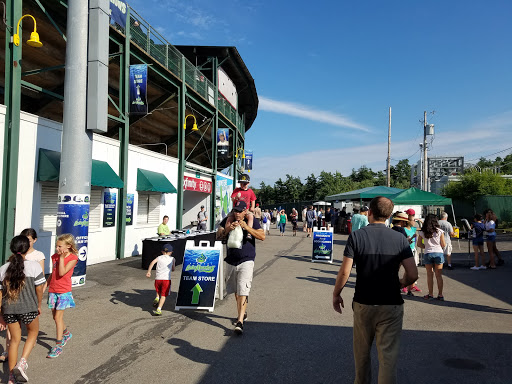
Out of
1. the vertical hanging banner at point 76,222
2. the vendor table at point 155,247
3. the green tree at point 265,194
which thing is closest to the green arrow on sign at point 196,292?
the vertical hanging banner at point 76,222

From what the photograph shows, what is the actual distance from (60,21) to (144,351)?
10.5 metres

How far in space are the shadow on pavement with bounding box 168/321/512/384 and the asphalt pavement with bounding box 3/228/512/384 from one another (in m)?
0.01

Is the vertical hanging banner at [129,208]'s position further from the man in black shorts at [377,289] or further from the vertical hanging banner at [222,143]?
the man in black shorts at [377,289]

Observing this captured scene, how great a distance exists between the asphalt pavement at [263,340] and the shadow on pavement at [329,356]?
1cm

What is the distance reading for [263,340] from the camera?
532 centimetres

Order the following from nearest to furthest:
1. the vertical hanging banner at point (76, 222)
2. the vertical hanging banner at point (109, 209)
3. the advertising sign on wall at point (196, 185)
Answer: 1. the vertical hanging banner at point (76, 222)
2. the vertical hanging banner at point (109, 209)
3. the advertising sign on wall at point (196, 185)

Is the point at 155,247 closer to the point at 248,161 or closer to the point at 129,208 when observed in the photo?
the point at 129,208

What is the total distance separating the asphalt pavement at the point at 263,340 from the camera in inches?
167

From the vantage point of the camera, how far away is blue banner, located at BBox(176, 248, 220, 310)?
6.73m

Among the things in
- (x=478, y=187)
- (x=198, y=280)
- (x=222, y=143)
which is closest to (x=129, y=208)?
(x=198, y=280)

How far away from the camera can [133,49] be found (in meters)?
14.2

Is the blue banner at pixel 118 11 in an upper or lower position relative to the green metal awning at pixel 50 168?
upper

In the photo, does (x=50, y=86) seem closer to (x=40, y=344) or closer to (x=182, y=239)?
(x=182, y=239)

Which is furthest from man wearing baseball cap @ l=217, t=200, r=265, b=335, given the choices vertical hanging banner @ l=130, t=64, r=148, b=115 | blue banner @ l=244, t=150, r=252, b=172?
blue banner @ l=244, t=150, r=252, b=172
